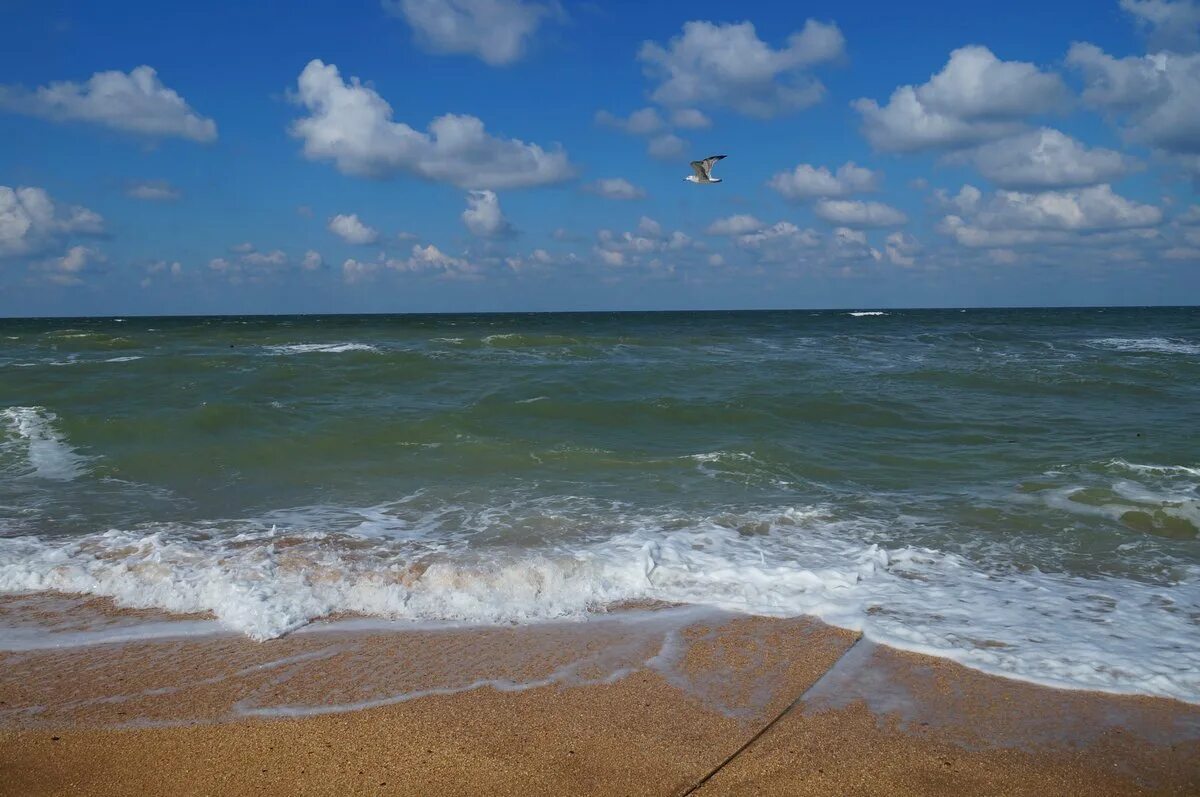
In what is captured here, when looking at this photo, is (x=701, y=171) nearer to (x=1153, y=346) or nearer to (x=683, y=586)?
(x=683, y=586)

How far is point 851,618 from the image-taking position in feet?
17.1

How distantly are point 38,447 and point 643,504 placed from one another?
31.1 feet

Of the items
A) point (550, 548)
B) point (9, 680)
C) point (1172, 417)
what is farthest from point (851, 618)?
point (1172, 417)

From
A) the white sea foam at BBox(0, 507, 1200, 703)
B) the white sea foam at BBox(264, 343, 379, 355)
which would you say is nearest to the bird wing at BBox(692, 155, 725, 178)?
the white sea foam at BBox(0, 507, 1200, 703)

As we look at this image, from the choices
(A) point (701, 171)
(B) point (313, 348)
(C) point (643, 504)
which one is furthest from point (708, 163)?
(B) point (313, 348)

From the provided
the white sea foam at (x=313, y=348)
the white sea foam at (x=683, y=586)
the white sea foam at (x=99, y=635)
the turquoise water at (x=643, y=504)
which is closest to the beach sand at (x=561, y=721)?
the white sea foam at (x=99, y=635)

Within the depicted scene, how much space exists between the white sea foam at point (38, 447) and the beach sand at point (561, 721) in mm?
6581

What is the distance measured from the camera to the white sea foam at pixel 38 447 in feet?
33.2

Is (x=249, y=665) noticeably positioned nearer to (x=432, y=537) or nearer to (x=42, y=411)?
(x=432, y=537)

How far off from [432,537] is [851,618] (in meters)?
3.85

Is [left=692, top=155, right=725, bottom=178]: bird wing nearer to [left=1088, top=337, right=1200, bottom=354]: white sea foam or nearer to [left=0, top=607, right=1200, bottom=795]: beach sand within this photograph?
[left=0, top=607, right=1200, bottom=795]: beach sand

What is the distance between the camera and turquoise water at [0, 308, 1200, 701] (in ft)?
18.0

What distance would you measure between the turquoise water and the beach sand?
49 centimetres

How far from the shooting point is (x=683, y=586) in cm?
589
